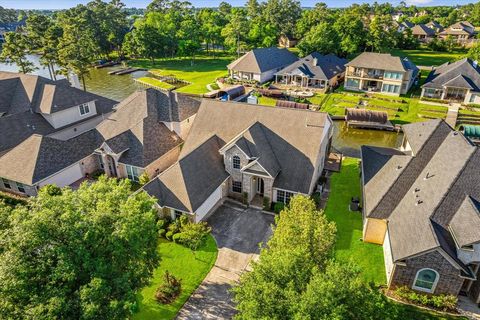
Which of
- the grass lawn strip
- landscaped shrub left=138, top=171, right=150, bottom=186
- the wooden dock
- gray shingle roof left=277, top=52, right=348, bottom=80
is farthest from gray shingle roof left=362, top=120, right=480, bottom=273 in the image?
the wooden dock

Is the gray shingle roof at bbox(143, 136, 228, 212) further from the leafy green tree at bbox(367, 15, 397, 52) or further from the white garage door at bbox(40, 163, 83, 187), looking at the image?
the leafy green tree at bbox(367, 15, 397, 52)

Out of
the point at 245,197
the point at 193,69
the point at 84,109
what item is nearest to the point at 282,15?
the point at 193,69

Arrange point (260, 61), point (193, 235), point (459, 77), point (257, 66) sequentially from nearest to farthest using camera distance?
point (193, 235), point (459, 77), point (257, 66), point (260, 61)

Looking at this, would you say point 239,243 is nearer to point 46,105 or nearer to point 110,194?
point 110,194

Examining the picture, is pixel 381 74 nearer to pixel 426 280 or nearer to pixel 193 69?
pixel 193 69

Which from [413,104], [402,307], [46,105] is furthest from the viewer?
[413,104]

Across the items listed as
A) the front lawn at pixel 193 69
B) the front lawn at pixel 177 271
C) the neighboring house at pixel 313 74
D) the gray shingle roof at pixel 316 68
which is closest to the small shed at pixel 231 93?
the front lawn at pixel 193 69

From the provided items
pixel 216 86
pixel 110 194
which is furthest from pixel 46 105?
pixel 216 86

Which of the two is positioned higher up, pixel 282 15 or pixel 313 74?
pixel 282 15
